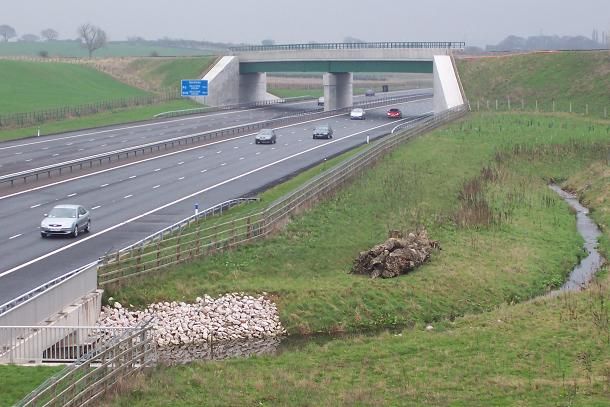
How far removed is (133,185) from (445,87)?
62961 mm

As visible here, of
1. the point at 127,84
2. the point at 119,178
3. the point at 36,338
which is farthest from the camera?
the point at 127,84

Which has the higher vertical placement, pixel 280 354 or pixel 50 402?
pixel 50 402

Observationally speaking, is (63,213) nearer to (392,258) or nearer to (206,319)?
(206,319)

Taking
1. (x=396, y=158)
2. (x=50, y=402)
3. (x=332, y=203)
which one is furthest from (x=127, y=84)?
(x=50, y=402)

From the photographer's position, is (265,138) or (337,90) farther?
(337,90)

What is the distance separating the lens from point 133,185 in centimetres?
6147

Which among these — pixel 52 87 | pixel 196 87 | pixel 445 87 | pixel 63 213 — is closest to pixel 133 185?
pixel 63 213

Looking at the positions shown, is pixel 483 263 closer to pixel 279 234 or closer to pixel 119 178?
pixel 279 234

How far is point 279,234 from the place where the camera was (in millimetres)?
46000

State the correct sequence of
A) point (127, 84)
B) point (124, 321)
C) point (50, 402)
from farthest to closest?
point (127, 84) → point (124, 321) → point (50, 402)

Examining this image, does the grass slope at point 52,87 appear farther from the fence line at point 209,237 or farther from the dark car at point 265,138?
the fence line at point 209,237

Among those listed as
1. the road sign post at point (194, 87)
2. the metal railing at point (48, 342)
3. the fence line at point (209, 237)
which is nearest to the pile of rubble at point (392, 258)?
the fence line at point (209, 237)

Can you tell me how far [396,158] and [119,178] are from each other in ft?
62.4

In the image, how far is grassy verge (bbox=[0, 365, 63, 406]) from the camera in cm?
2489
